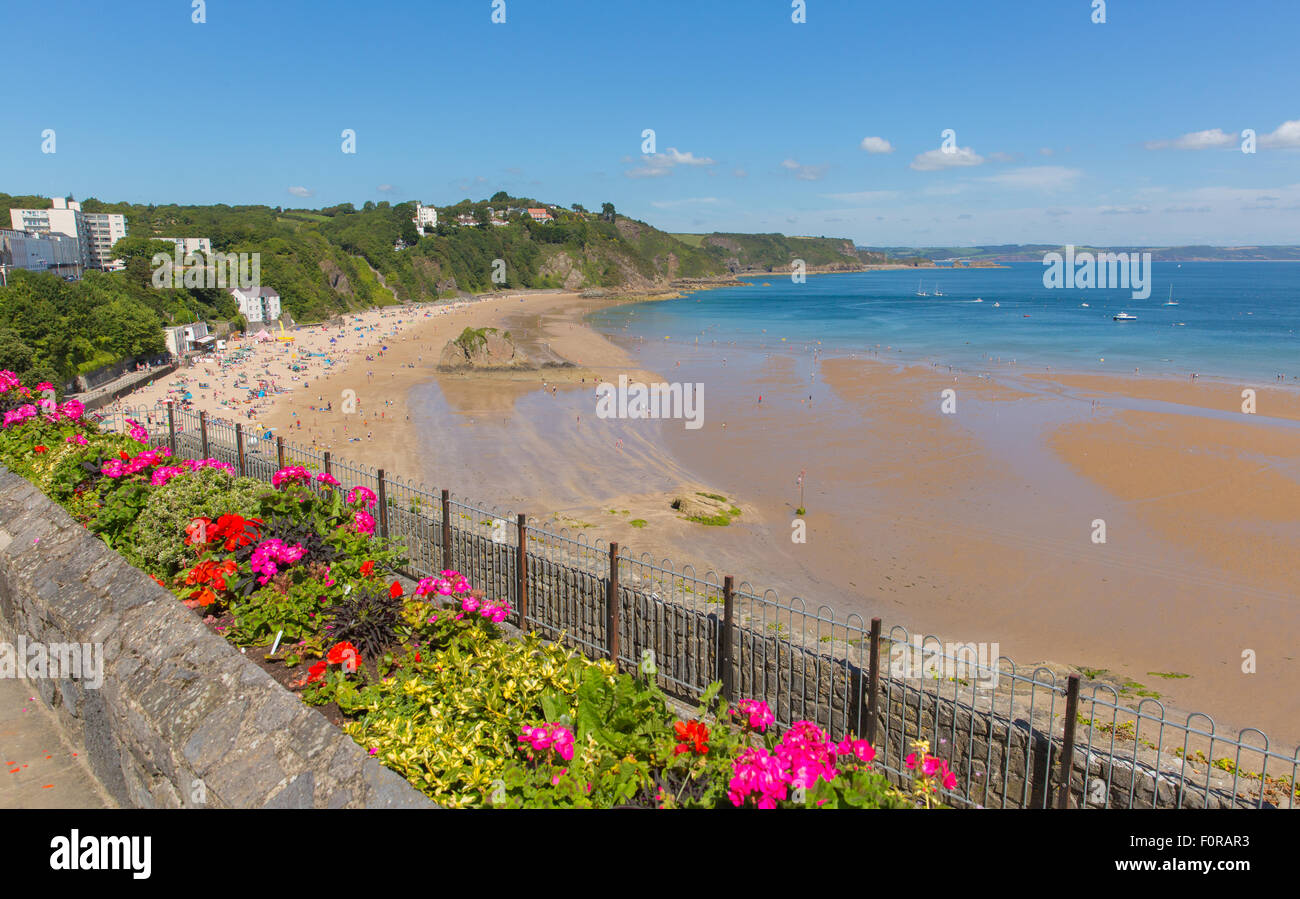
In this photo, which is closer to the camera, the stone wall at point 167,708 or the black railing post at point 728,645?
the stone wall at point 167,708

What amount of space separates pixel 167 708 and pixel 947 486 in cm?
2173

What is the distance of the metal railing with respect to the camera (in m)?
5.65

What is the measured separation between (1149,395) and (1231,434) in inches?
367

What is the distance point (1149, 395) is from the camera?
122ft

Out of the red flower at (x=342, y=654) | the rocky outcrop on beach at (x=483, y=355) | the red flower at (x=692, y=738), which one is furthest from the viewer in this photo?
the rocky outcrop on beach at (x=483, y=355)

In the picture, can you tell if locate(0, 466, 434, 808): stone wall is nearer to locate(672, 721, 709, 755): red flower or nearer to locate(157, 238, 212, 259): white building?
locate(672, 721, 709, 755): red flower

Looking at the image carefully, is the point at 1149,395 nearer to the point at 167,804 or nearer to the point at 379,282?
the point at 167,804

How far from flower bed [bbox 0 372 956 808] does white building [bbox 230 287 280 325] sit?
227 feet

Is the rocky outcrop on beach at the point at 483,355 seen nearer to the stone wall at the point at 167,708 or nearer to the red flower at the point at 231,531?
the red flower at the point at 231,531

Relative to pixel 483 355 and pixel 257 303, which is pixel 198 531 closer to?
pixel 483 355

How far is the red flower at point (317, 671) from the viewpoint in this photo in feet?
15.4

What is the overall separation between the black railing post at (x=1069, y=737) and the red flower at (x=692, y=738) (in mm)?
2802

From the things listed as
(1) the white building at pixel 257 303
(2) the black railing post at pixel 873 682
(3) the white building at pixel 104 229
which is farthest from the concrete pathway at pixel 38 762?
(3) the white building at pixel 104 229

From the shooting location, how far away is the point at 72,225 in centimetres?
11694
